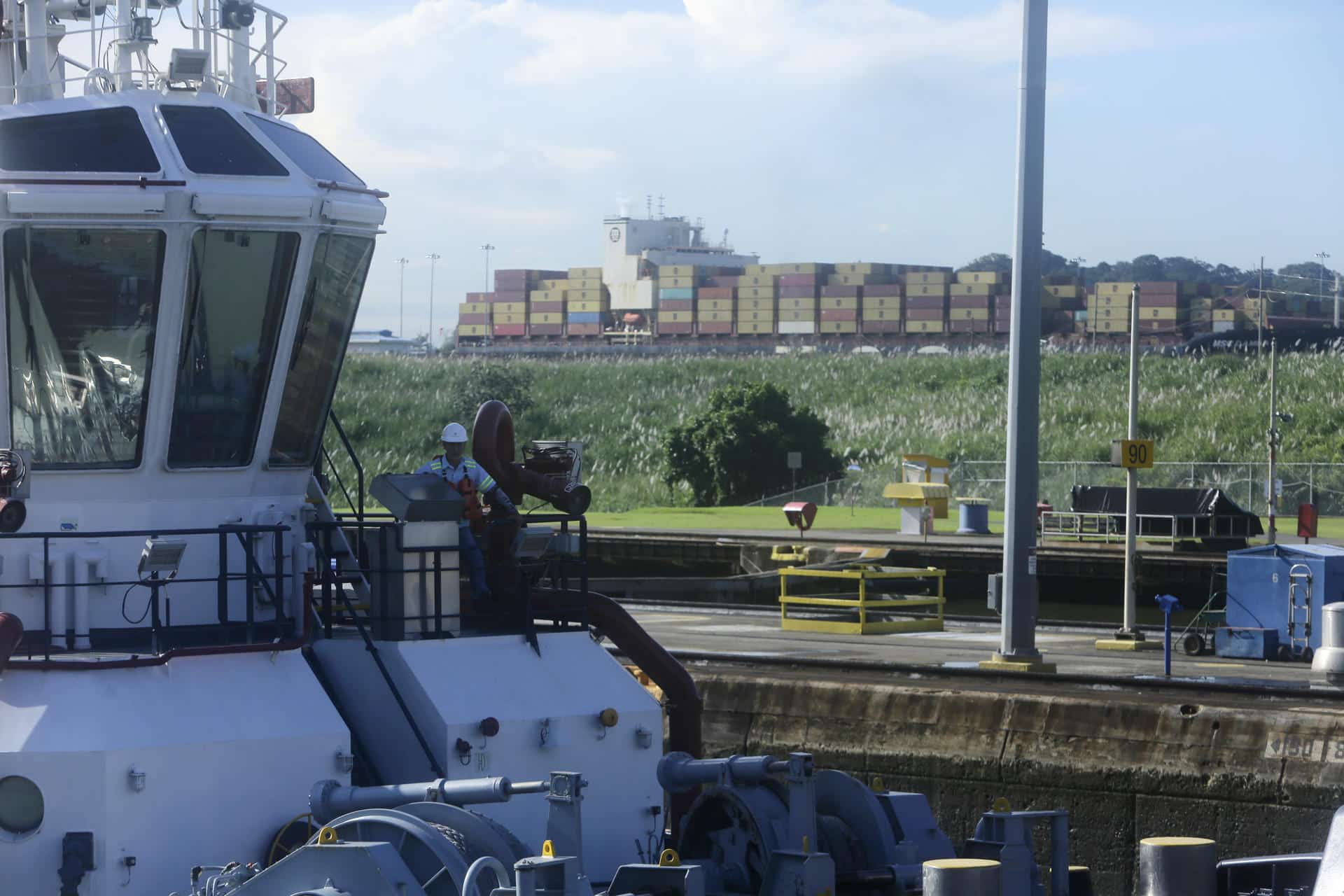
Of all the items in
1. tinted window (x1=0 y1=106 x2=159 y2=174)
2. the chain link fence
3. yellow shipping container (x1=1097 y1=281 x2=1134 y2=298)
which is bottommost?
the chain link fence

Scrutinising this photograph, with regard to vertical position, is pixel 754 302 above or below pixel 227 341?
above

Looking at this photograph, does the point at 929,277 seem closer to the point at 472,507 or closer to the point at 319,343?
the point at 472,507

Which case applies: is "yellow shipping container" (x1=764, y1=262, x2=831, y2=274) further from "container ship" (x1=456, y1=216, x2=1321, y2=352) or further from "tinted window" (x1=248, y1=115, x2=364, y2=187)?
"tinted window" (x1=248, y1=115, x2=364, y2=187)

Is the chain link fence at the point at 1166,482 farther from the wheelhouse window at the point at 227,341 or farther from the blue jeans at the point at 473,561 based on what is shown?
the wheelhouse window at the point at 227,341

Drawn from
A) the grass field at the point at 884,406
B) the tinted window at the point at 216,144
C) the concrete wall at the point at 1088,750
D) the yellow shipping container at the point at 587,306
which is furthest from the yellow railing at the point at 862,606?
the yellow shipping container at the point at 587,306

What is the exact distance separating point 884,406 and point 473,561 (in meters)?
69.6

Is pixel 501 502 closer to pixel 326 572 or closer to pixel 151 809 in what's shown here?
pixel 326 572

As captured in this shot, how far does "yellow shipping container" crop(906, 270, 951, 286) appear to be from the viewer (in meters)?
133

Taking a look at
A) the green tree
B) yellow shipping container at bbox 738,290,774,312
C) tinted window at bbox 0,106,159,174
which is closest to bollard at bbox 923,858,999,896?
tinted window at bbox 0,106,159,174

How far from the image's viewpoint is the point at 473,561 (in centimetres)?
1086

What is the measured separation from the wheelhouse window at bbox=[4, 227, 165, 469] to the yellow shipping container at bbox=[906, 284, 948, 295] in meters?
124

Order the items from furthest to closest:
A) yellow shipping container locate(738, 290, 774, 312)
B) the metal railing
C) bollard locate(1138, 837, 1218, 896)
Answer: yellow shipping container locate(738, 290, 774, 312) < the metal railing < bollard locate(1138, 837, 1218, 896)

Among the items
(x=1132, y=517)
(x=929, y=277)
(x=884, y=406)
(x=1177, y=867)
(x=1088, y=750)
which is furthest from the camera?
(x=929, y=277)

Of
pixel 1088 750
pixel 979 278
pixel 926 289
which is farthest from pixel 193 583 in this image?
pixel 926 289
